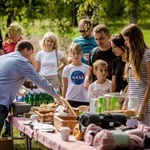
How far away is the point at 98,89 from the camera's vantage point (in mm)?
7781

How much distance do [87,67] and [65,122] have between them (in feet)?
8.71

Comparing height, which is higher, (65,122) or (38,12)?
(38,12)

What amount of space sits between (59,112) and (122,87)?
1.06 m

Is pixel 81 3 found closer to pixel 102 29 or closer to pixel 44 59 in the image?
pixel 44 59

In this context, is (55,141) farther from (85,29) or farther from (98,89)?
(85,29)

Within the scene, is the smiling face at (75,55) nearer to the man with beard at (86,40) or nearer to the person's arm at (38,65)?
the man with beard at (86,40)

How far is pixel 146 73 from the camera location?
21.6 feet

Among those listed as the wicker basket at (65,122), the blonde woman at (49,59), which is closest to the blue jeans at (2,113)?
the wicker basket at (65,122)

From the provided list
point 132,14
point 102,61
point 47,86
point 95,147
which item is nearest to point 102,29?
point 102,61

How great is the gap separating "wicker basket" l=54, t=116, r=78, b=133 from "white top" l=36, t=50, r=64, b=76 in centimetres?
388

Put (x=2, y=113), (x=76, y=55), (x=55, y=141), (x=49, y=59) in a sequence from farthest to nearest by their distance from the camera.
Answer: (x=49, y=59)
(x=76, y=55)
(x=2, y=113)
(x=55, y=141)

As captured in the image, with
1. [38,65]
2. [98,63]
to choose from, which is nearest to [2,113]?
[98,63]

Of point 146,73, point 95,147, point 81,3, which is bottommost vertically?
point 95,147

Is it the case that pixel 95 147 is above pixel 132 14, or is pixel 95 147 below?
below
